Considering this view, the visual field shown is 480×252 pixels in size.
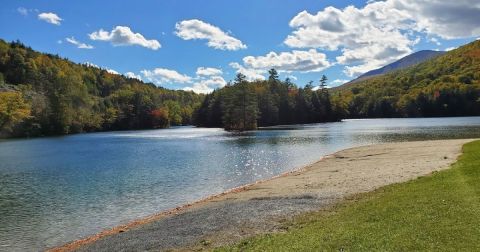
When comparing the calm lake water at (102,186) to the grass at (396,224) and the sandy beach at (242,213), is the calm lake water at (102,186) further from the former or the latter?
the grass at (396,224)

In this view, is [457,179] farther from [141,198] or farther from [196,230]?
[141,198]

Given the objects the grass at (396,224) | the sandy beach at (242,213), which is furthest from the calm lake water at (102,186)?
the grass at (396,224)

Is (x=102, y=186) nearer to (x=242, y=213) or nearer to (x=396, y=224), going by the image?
(x=242, y=213)

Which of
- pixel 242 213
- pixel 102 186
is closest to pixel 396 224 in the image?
pixel 242 213

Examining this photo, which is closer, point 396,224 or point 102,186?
point 396,224

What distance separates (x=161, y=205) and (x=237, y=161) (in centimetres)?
2830

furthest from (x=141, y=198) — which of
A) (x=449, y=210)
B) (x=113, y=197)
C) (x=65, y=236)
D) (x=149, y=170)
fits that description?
(x=449, y=210)

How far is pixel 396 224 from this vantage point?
650 inches

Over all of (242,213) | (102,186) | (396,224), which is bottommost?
(102,186)

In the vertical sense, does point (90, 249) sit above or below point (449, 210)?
below

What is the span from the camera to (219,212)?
26.0 metres

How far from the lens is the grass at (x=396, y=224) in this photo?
46.7 ft

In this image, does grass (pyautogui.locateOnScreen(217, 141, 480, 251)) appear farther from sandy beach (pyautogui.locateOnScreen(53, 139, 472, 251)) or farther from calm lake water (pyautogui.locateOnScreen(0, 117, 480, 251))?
calm lake water (pyautogui.locateOnScreen(0, 117, 480, 251))

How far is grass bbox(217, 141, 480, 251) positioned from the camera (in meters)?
14.2
